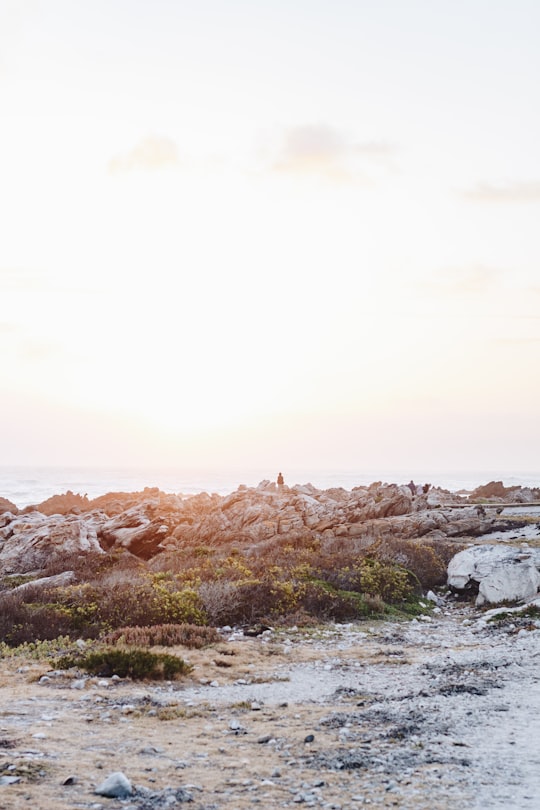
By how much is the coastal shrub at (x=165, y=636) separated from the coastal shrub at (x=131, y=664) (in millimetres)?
2075

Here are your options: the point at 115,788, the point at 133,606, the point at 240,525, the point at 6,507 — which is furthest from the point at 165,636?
the point at 6,507

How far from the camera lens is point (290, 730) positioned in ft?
33.9

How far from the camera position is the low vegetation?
17.8m

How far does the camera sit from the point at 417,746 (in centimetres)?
923

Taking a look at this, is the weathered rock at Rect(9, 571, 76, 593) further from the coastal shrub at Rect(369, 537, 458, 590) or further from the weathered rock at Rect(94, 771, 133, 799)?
the weathered rock at Rect(94, 771, 133, 799)

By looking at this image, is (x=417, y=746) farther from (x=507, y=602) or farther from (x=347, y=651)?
(x=507, y=602)

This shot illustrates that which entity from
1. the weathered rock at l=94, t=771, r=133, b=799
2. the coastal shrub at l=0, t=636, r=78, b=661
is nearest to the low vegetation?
the coastal shrub at l=0, t=636, r=78, b=661

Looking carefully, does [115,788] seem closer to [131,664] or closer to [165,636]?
[131,664]

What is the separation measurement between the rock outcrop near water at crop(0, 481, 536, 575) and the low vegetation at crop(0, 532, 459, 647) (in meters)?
4.10

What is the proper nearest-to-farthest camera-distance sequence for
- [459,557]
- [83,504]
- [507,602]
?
[507,602] < [459,557] < [83,504]

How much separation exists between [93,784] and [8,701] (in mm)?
4881

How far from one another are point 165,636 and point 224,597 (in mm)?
3539

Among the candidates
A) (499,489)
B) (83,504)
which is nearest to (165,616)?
(83,504)

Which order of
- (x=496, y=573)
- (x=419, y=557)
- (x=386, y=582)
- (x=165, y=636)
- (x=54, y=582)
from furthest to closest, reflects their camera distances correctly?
(x=419, y=557) < (x=54, y=582) < (x=386, y=582) < (x=496, y=573) < (x=165, y=636)
